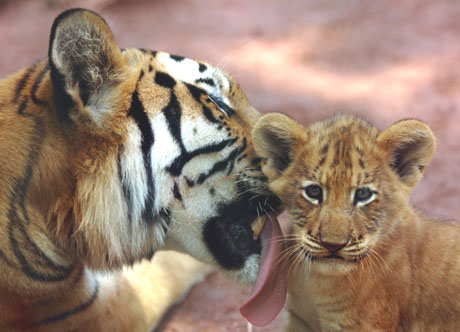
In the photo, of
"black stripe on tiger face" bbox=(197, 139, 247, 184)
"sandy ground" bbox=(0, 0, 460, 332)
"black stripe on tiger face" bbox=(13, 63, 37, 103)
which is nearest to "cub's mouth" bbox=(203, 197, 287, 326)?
"black stripe on tiger face" bbox=(197, 139, 247, 184)

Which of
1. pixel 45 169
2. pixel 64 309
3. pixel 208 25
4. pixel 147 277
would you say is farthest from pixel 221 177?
pixel 208 25

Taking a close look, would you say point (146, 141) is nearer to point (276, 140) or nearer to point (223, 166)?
point (223, 166)

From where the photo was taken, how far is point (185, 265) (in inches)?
110

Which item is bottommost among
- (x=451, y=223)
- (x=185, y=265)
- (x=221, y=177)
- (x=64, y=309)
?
(x=185, y=265)

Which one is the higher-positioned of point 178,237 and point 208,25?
point 208,25

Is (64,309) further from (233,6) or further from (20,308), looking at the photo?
(233,6)

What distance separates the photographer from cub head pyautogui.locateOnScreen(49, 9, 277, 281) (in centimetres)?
179

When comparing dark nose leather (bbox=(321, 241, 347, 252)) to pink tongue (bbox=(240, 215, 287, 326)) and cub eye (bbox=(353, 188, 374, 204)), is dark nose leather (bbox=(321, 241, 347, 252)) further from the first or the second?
pink tongue (bbox=(240, 215, 287, 326))

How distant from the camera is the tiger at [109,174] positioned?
5.85ft

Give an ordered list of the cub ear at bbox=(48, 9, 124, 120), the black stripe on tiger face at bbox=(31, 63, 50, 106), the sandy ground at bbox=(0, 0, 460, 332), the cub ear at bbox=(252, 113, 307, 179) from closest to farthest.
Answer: the cub ear at bbox=(48, 9, 124, 120), the black stripe on tiger face at bbox=(31, 63, 50, 106), the cub ear at bbox=(252, 113, 307, 179), the sandy ground at bbox=(0, 0, 460, 332)

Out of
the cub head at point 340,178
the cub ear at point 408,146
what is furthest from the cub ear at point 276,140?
the cub ear at point 408,146

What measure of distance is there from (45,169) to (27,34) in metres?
3.25

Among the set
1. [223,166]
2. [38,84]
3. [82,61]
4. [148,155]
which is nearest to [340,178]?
[223,166]

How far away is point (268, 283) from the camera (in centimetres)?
207
